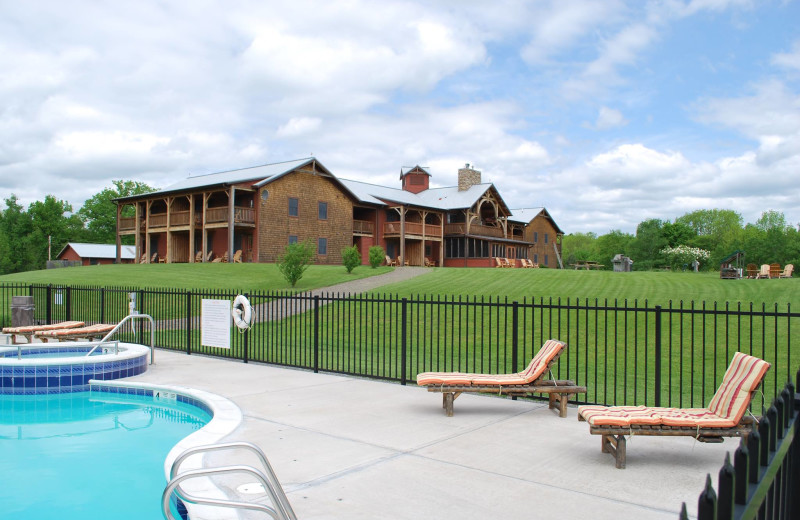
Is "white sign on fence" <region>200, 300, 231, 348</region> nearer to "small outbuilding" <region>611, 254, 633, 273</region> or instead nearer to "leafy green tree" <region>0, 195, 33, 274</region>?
"small outbuilding" <region>611, 254, 633, 273</region>

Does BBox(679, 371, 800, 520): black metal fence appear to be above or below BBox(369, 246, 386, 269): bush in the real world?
below

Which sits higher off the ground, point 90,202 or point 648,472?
point 90,202

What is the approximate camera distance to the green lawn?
27.0 meters

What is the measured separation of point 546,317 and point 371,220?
30090 mm

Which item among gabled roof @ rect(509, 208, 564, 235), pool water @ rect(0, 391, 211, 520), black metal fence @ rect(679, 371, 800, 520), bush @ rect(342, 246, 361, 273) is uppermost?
gabled roof @ rect(509, 208, 564, 235)

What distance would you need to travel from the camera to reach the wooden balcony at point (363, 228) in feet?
148

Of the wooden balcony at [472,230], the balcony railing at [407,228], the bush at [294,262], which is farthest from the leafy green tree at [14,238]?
the bush at [294,262]

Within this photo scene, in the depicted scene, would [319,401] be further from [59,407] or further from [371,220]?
[371,220]

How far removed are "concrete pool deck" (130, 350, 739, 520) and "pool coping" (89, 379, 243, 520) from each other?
0.53 ft

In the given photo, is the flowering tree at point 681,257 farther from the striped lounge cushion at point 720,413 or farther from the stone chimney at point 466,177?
the striped lounge cushion at point 720,413

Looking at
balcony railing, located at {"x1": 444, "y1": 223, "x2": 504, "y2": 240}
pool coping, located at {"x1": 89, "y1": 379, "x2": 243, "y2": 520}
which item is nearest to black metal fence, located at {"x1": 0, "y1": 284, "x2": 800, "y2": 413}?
pool coping, located at {"x1": 89, "y1": 379, "x2": 243, "y2": 520}

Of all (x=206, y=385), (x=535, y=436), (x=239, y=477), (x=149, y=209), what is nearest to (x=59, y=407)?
(x=206, y=385)

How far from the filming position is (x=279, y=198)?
3903 centimetres

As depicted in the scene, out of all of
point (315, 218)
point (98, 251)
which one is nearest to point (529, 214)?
point (315, 218)
